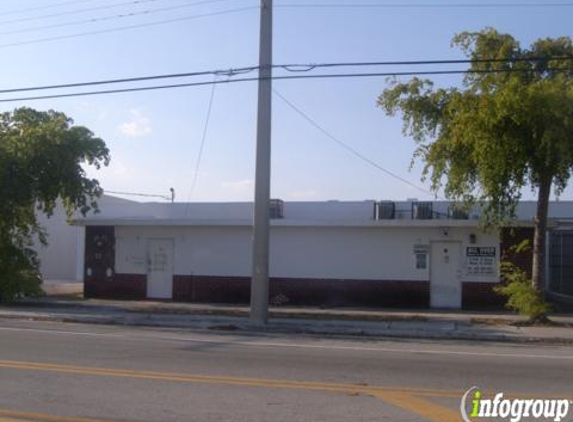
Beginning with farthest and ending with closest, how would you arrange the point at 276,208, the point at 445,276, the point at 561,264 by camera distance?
the point at 276,208, the point at 561,264, the point at 445,276

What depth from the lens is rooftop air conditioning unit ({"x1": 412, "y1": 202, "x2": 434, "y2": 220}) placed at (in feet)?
89.7

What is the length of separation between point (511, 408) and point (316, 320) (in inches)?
459

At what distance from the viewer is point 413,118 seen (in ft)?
64.5

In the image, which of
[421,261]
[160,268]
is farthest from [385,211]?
[160,268]

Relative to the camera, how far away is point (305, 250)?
24.8 metres

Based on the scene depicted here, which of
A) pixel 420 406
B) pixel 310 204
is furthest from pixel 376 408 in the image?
pixel 310 204

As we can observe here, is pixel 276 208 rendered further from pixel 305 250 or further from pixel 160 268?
pixel 160 268

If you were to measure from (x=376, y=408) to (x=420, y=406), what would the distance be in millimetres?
530

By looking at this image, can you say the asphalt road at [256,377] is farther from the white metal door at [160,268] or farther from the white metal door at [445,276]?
the white metal door at [160,268]

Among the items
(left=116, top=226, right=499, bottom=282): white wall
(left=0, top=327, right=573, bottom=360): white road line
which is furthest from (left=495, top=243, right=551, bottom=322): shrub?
(left=0, top=327, right=573, bottom=360): white road line

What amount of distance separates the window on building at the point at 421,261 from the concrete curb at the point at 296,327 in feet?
16.1

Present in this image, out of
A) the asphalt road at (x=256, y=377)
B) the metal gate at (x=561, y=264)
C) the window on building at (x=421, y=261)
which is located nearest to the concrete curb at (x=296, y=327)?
the asphalt road at (x=256, y=377)

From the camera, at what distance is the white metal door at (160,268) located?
26.1m

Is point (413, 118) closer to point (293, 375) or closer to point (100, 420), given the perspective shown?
point (293, 375)
